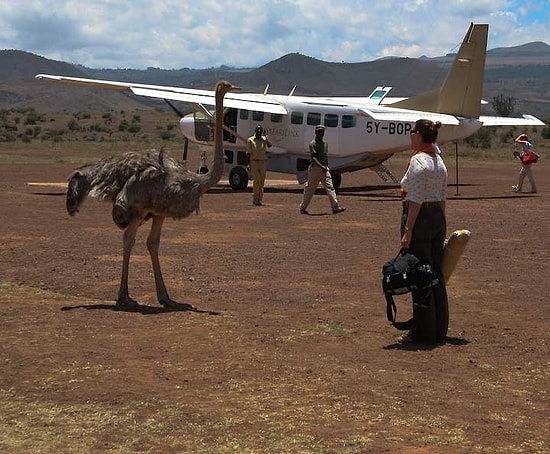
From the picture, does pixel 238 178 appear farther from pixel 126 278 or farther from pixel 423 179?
pixel 423 179

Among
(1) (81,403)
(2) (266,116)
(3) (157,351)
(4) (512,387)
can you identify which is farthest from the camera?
(2) (266,116)

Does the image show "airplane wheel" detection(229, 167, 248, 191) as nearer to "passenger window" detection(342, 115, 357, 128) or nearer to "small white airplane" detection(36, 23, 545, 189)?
"small white airplane" detection(36, 23, 545, 189)

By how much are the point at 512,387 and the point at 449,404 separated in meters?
0.81

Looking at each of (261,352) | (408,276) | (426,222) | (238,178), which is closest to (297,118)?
(238,178)

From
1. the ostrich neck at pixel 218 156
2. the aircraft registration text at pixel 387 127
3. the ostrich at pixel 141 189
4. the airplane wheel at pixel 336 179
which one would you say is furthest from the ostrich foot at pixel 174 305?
the airplane wheel at pixel 336 179

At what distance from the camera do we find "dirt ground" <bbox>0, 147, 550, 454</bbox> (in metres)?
6.39

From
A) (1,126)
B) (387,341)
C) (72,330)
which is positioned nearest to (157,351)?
(72,330)

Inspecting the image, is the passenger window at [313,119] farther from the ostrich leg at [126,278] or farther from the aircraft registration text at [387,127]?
the ostrich leg at [126,278]

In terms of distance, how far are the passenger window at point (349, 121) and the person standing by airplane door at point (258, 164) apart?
15.0 feet

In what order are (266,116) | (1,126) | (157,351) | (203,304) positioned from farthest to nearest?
(1,126) → (266,116) → (203,304) → (157,351)

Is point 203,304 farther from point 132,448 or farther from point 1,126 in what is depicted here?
point 1,126

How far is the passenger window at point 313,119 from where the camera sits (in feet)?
92.8

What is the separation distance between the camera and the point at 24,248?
15367mm

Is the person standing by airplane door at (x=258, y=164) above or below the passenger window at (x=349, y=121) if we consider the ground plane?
below
